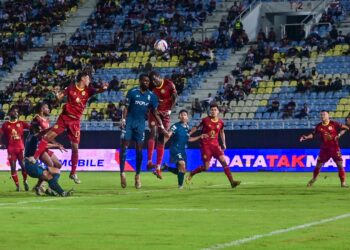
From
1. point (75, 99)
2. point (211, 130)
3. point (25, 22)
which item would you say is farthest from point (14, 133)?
point (25, 22)

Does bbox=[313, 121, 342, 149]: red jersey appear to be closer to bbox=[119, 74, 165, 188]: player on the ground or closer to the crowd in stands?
bbox=[119, 74, 165, 188]: player on the ground

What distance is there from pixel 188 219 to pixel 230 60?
3695 cm

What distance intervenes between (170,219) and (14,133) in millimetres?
13007

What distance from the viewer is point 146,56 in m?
53.9

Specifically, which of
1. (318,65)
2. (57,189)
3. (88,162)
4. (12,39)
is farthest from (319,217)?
(12,39)

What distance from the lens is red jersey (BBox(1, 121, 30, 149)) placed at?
2731 centimetres

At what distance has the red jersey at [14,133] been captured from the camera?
27.3m

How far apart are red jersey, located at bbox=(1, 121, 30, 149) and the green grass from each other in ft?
13.0

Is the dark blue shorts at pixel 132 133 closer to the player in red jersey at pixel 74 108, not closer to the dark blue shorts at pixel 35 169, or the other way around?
the player in red jersey at pixel 74 108

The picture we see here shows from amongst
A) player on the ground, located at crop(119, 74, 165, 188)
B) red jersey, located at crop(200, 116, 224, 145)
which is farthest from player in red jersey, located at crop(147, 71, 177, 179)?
red jersey, located at crop(200, 116, 224, 145)

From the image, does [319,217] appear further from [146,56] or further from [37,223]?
[146,56]

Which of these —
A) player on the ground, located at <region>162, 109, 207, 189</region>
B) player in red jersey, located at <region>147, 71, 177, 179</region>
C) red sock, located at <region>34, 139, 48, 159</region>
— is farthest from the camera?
player in red jersey, located at <region>147, 71, 177, 179</region>

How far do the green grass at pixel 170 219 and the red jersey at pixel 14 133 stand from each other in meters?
3.98

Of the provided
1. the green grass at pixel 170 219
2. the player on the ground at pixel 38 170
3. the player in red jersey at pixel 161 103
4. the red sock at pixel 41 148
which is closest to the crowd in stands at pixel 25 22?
the player in red jersey at pixel 161 103
